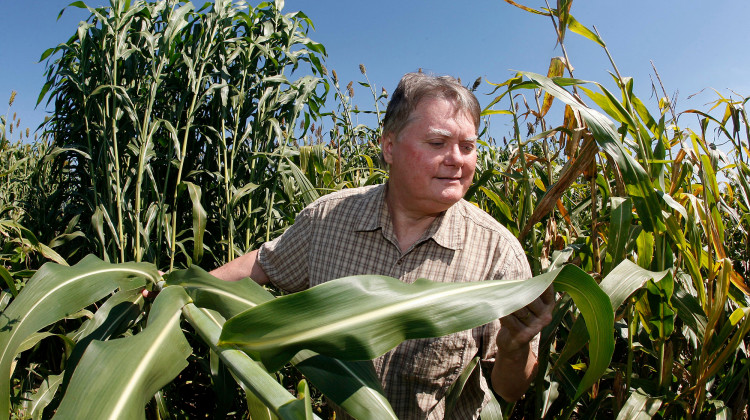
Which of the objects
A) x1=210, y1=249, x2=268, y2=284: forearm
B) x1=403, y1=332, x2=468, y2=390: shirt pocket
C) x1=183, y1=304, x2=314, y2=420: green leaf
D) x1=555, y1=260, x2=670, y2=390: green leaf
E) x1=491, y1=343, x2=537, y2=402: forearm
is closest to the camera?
x1=183, y1=304, x2=314, y2=420: green leaf

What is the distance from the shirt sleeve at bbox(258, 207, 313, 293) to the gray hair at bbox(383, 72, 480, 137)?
0.52m

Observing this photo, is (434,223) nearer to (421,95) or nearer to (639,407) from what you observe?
(421,95)

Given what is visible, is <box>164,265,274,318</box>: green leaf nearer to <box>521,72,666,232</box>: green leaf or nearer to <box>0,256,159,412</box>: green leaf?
<box>0,256,159,412</box>: green leaf

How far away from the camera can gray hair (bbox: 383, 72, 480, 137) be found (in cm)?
164

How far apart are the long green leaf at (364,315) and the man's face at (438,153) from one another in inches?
33.2

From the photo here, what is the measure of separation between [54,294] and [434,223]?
1.14m

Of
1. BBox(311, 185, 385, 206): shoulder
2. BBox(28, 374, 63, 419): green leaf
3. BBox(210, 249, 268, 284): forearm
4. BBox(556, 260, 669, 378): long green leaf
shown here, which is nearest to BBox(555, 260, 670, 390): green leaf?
BBox(556, 260, 669, 378): long green leaf

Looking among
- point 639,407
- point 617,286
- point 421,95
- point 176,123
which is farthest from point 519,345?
point 176,123

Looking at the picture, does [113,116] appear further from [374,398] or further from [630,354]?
[630,354]

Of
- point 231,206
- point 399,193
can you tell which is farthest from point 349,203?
point 231,206

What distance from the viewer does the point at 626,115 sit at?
47.9 inches

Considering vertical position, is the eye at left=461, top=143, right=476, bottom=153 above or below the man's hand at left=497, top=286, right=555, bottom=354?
above

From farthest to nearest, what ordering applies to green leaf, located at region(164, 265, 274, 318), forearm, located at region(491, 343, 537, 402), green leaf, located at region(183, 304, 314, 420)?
forearm, located at region(491, 343, 537, 402)
green leaf, located at region(164, 265, 274, 318)
green leaf, located at region(183, 304, 314, 420)

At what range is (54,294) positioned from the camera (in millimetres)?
1011
